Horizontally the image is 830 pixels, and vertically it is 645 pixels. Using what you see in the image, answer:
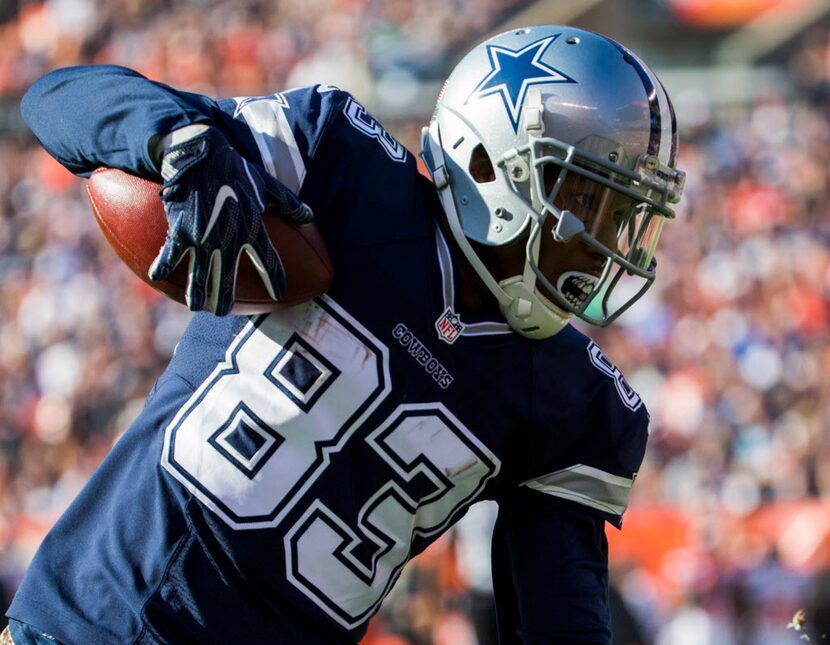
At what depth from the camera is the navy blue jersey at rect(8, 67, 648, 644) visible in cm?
183

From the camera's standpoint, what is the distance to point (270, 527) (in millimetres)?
1837

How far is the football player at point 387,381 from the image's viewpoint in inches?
72.2

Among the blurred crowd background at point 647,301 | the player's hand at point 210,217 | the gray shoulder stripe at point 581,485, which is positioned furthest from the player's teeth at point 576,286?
the blurred crowd background at point 647,301

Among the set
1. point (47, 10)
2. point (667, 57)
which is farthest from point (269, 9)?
point (667, 57)

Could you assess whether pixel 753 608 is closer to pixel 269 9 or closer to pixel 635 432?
pixel 635 432

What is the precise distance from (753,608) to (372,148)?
4.01 meters

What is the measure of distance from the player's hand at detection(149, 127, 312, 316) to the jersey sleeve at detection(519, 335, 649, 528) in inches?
23.8

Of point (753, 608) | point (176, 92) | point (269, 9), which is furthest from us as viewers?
point (269, 9)

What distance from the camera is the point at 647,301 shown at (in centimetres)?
729

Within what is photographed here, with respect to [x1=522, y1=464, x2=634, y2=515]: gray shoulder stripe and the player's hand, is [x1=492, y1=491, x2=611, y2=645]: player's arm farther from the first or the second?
the player's hand

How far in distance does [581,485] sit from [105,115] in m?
0.95

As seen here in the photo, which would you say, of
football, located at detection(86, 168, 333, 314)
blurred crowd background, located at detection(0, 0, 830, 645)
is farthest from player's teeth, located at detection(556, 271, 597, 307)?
blurred crowd background, located at detection(0, 0, 830, 645)

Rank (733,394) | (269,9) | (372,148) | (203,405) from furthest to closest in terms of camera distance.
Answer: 1. (269,9)
2. (733,394)
3. (372,148)
4. (203,405)

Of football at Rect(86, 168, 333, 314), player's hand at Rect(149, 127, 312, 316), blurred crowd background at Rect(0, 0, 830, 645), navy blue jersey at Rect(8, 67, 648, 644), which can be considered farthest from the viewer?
blurred crowd background at Rect(0, 0, 830, 645)
